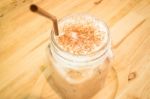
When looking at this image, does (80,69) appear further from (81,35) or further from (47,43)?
(47,43)

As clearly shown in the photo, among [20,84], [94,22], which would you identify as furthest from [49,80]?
[94,22]

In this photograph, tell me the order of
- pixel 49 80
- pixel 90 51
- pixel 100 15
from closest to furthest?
1. pixel 90 51
2. pixel 49 80
3. pixel 100 15

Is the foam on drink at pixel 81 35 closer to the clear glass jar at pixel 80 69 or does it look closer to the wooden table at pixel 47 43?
the clear glass jar at pixel 80 69

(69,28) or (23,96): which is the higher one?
(69,28)

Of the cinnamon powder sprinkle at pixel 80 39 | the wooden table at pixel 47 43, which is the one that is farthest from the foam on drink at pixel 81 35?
the wooden table at pixel 47 43

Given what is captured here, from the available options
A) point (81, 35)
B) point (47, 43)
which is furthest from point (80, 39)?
point (47, 43)

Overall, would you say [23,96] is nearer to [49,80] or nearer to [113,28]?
[49,80]

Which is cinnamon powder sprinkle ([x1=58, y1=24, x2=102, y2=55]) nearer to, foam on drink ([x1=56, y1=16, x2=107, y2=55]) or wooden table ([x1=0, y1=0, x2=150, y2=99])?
foam on drink ([x1=56, y1=16, x2=107, y2=55])
